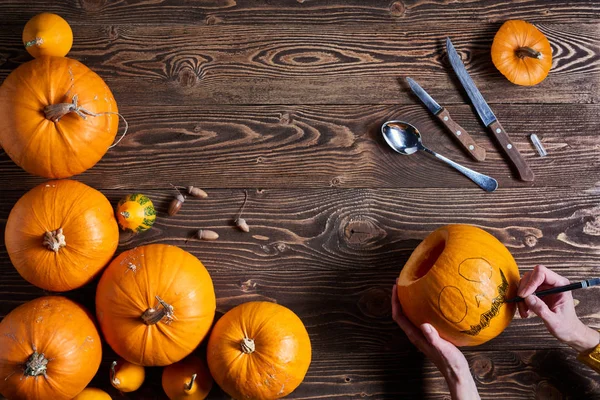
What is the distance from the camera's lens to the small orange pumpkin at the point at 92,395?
1305 millimetres

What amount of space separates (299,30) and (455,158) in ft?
2.00

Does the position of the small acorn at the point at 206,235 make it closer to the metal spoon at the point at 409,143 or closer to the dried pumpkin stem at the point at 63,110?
the dried pumpkin stem at the point at 63,110

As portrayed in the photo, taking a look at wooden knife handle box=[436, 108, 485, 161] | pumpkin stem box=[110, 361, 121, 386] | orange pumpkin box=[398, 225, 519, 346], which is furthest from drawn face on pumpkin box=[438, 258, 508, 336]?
pumpkin stem box=[110, 361, 121, 386]

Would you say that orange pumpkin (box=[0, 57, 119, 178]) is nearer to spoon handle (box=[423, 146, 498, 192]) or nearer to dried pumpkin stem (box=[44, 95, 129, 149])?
dried pumpkin stem (box=[44, 95, 129, 149])

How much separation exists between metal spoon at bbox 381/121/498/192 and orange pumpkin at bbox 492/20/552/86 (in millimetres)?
304

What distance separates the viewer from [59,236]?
122 cm

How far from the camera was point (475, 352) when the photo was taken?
1.47 m

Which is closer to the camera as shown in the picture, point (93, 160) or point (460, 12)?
point (93, 160)

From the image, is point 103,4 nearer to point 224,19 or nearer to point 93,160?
point 224,19

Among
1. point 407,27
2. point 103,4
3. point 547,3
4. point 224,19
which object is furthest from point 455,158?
point 103,4

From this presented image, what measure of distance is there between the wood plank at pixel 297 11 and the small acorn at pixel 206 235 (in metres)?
0.62

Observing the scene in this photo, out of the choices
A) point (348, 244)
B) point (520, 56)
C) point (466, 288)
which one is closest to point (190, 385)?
point (348, 244)

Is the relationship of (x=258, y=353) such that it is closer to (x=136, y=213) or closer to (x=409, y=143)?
(x=136, y=213)

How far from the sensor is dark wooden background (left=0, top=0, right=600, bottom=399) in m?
1.47
